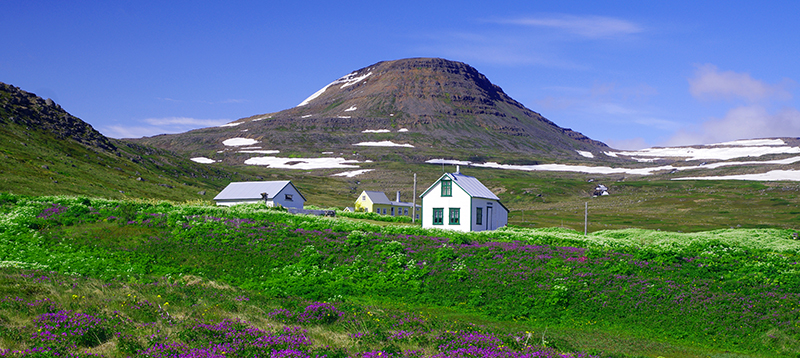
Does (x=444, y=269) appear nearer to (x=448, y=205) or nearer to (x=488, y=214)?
(x=448, y=205)

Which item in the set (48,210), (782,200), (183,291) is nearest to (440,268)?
(183,291)

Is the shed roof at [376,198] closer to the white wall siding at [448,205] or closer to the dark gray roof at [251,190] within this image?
the dark gray roof at [251,190]


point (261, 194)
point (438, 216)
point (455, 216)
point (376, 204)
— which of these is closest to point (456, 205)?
point (455, 216)

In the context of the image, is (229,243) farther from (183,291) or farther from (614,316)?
(614,316)

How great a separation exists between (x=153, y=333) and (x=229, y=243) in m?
19.3

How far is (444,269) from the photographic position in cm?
2775

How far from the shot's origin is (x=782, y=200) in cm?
13700

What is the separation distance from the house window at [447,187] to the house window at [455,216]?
154cm

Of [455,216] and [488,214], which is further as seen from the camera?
[488,214]

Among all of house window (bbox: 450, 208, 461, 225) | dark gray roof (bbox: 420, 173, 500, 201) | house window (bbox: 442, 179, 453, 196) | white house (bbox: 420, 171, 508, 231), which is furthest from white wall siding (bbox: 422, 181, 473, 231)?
dark gray roof (bbox: 420, 173, 500, 201)

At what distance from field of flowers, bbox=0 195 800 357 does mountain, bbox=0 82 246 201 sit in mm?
41200

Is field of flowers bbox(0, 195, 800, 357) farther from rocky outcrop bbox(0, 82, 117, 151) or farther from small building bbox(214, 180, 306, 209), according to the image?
rocky outcrop bbox(0, 82, 117, 151)

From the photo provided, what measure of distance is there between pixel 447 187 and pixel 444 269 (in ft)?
82.5

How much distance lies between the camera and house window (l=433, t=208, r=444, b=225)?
173ft
